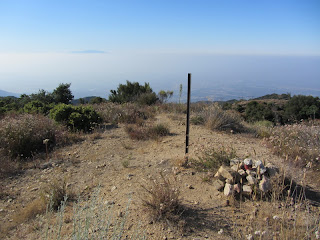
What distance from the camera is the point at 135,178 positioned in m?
4.06

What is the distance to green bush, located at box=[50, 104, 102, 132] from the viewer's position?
714cm

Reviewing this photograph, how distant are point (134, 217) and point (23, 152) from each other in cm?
400

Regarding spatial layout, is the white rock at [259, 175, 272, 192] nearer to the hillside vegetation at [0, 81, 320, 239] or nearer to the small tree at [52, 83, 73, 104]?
the hillside vegetation at [0, 81, 320, 239]

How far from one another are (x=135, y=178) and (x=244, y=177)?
182cm

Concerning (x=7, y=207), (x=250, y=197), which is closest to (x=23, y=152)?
(x=7, y=207)

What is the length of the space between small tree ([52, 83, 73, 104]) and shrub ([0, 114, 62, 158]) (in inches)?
282

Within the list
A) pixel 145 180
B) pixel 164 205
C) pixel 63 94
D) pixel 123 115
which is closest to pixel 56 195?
pixel 145 180

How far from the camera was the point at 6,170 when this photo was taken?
4.54 metres

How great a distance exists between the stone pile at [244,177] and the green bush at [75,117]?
4797 mm

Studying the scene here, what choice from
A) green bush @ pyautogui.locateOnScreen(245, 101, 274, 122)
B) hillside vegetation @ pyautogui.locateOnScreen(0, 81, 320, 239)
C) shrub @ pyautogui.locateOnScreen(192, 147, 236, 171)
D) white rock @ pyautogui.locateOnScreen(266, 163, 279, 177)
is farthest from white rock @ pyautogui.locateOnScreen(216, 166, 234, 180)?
green bush @ pyautogui.locateOnScreen(245, 101, 274, 122)

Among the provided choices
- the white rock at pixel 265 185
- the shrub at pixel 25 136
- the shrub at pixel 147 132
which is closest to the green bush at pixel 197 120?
the shrub at pixel 147 132

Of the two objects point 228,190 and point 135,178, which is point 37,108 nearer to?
point 135,178

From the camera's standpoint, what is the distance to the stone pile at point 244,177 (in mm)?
3240

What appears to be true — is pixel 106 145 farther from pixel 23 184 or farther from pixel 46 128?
pixel 23 184
